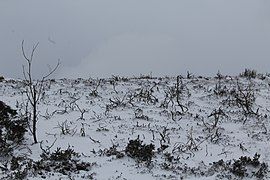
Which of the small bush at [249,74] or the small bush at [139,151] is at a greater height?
the small bush at [249,74]

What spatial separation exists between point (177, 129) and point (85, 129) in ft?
5.97

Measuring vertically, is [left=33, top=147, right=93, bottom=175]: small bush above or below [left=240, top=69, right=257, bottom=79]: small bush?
below

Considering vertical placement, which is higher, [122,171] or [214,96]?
[214,96]

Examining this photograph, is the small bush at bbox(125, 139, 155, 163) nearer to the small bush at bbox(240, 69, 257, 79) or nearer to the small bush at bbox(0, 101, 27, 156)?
the small bush at bbox(0, 101, 27, 156)

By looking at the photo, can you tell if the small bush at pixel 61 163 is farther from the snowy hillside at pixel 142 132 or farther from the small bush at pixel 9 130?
the small bush at pixel 9 130

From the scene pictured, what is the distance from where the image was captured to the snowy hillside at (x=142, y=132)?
6.66m

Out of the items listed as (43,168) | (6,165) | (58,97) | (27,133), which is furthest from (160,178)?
(58,97)

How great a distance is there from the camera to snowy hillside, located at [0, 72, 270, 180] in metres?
6.66

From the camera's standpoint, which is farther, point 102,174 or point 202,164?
point 202,164

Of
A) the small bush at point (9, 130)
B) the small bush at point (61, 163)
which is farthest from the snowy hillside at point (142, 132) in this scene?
the small bush at point (9, 130)

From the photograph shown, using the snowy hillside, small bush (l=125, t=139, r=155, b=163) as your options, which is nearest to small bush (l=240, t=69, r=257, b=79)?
the snowy hillside

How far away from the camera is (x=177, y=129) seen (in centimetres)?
878

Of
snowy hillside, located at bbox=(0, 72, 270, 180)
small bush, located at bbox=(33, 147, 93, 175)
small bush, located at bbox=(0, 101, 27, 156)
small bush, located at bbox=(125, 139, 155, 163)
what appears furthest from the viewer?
small bush, located at bbox=(0, 101, 27, 156)

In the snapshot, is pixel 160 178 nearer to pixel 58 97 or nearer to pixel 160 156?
pixel 160 156
